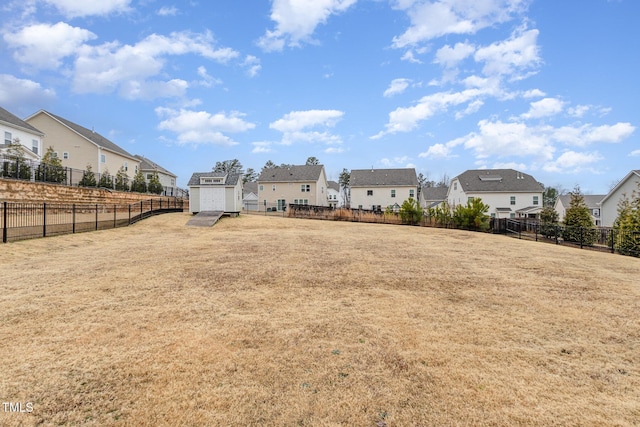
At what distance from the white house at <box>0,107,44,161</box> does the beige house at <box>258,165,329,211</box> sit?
23156 mm

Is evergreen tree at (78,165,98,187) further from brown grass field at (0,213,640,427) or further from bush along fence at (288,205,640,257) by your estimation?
brown grass field at (0,213,640,427)

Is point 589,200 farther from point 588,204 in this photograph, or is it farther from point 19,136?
point 19,136

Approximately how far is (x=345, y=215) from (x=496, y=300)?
2178cm

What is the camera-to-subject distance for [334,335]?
409cm

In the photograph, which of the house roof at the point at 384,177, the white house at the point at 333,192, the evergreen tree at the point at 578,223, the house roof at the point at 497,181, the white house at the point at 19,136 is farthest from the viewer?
the white house at the point at 333,192

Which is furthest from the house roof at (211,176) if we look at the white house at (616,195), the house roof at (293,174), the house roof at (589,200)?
the house roof at (589,200)

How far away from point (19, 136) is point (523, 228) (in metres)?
41.1

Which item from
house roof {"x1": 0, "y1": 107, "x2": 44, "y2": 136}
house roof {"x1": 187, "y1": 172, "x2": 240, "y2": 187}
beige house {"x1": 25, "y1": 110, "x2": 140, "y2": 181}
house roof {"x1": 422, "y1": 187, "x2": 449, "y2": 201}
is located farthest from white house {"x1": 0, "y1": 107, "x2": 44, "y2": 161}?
house roof {"x1": 422, "y1": 187, "x2": 449, "y2": 201}

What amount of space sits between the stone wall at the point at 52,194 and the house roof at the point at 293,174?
2057 cm

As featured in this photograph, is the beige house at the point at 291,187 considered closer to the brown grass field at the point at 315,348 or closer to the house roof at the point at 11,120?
the house roof at the point at 11,120

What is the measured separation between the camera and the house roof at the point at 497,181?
41.3 metres

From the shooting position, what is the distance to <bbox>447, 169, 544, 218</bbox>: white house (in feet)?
134

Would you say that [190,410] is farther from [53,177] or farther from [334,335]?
[53,177]

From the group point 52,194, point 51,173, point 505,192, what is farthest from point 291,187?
point 505,192
